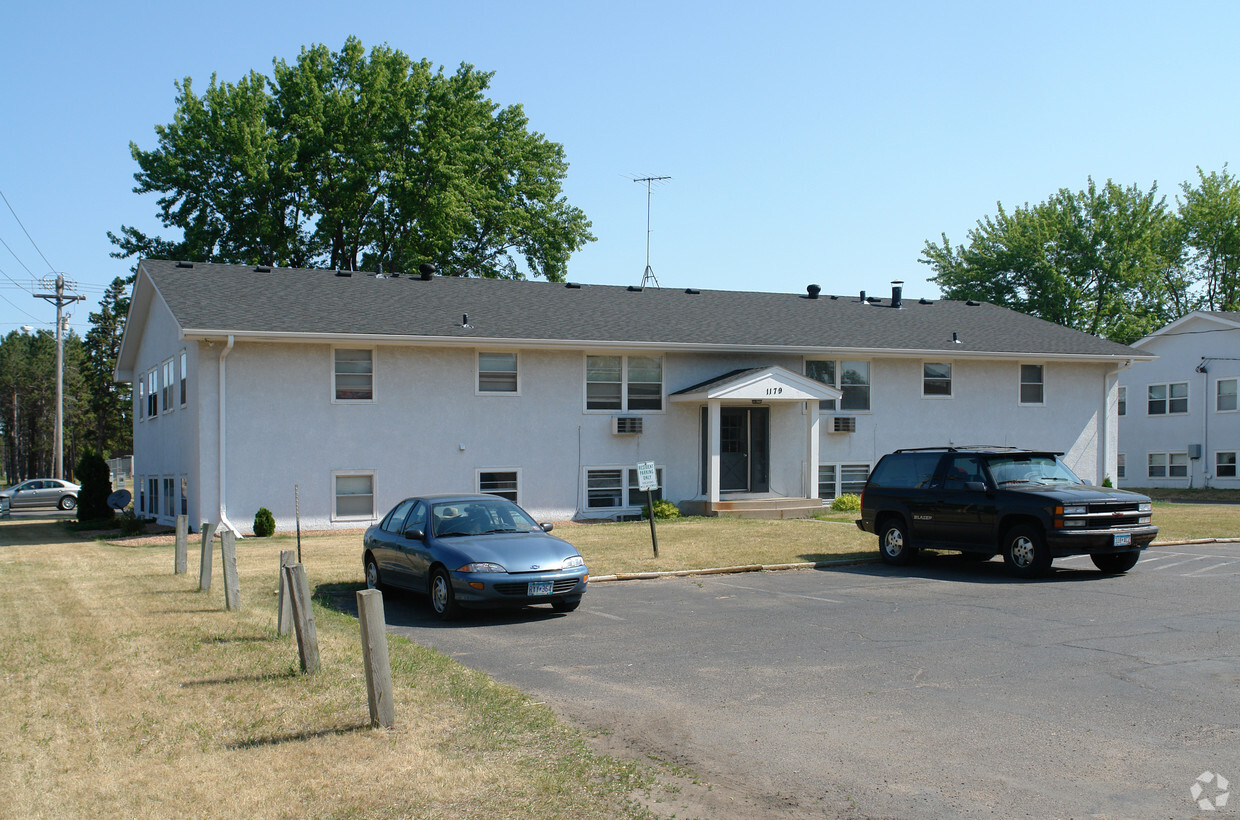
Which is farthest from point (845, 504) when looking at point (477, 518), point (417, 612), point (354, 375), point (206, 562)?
point (206, 562)

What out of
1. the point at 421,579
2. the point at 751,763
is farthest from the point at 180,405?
the point at 751,763

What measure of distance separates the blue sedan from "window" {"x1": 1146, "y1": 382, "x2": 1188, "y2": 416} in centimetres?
3578

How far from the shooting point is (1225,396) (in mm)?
39469

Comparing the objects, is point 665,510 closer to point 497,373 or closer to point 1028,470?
point 497,373

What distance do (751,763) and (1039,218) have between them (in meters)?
53.4

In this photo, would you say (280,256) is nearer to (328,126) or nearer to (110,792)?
(328,126)

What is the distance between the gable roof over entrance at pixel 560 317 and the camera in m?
23.7

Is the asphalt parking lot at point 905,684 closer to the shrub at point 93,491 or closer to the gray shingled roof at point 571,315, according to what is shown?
the gray shingled roof at point 571,315

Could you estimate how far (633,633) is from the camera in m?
11.0

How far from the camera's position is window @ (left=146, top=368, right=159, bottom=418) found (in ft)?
93.4

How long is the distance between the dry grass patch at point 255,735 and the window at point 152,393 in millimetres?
17905

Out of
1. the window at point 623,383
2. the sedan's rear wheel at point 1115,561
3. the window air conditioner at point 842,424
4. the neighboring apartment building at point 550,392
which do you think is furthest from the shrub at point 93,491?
the sedan's rear wheel at point 1115,561

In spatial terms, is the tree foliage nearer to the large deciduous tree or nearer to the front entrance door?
the front entrance door

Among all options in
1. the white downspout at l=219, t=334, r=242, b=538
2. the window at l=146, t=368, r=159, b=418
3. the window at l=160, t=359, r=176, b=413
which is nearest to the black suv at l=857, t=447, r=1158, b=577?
the white downspout at l=219, t=334, r=242, b=538
